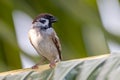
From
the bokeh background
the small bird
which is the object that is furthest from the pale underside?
the bokeh background

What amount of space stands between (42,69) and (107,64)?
200mm

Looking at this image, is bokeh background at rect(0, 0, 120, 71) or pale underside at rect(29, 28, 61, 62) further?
pale underside at rect(29, 28, 61, 62)

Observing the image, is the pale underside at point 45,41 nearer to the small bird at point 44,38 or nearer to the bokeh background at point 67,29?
the small bird at point 44,38

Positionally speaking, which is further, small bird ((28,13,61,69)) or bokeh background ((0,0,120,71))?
small bird ((28,13,61,69))

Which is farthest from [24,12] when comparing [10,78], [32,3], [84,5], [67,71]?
[67,71]

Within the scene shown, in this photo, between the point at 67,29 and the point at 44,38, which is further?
the point at 44,38

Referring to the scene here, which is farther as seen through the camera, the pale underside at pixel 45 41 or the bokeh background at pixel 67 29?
the pale underside at pixel 45 41

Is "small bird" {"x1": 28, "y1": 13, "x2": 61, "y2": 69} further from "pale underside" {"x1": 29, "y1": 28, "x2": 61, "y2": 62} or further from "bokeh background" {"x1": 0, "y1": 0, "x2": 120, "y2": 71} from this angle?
"bokeh background" {"x1": 0, "y1": 0, "x2": 120, "y2": 71}

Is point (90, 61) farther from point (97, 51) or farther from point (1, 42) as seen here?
point (1, 42)

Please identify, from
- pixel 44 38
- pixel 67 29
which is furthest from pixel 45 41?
pixel 67 29

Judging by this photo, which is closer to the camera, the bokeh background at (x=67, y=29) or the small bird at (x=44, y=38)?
the bokeh background at (x=67, y=29)

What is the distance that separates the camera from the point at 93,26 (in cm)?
95

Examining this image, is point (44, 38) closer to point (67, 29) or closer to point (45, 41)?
point (45, 41)

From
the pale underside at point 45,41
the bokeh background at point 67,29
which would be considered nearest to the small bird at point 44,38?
the pale underside at point 45,41
